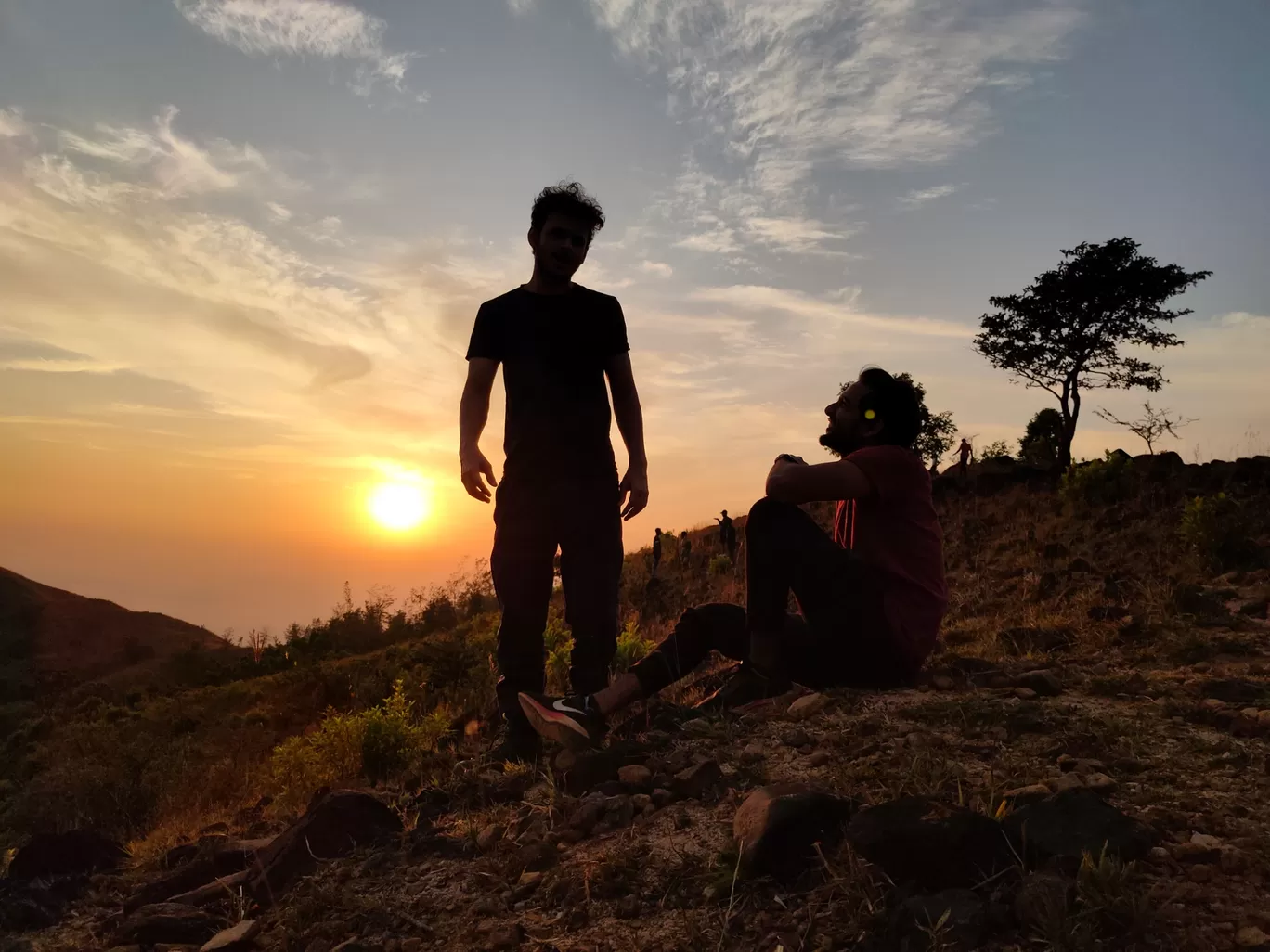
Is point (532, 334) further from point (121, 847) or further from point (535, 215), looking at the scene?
point (121, 847)

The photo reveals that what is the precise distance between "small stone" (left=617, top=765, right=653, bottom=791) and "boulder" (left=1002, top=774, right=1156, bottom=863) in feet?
4.52

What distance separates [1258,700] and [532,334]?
3604 millimetres

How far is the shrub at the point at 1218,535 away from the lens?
7191mm

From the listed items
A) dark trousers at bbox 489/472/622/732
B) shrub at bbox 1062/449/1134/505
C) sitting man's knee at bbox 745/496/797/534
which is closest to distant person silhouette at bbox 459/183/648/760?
dark trousers at bbox 489/472/622/732

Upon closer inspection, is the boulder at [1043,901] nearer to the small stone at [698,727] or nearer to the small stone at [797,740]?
the small stone at [797,740]

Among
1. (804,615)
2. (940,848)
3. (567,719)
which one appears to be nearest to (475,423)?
(567,719)

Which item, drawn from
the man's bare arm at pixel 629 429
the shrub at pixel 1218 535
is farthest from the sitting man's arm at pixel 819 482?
the shrub at pixel 1218 535

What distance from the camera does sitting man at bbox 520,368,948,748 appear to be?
3285mm

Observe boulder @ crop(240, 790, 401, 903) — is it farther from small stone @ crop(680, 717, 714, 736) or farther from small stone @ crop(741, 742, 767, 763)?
small stone @ crop(741, 742, 767, 763)

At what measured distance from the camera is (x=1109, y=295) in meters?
21.7

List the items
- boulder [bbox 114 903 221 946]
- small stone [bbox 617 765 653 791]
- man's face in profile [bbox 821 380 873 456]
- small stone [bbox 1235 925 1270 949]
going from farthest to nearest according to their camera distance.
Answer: man's face in profile [bbox 821 380 873 456]
small stone [bbox 617 765 653 791]
boulder [bbox 114 903 221 946]
small stone [bbox 1235 925 1270 949]

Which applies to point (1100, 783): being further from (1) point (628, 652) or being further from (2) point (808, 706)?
(1) point (628, 652)

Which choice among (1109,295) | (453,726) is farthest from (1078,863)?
(1109,295)

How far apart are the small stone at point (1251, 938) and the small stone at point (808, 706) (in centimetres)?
195
